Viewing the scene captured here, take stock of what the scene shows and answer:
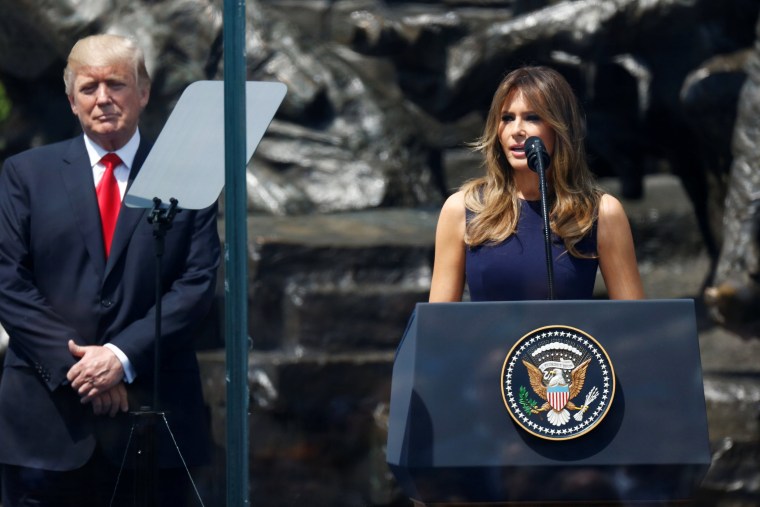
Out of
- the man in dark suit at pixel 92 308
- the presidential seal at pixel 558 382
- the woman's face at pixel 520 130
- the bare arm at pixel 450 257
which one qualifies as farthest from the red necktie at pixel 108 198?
the presidential seal at pixel 558 382

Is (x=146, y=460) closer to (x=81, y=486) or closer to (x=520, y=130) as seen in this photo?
(x=81, y=486)

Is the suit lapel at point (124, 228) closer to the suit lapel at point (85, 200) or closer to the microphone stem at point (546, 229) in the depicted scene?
the suit lapel at point (85, 200)

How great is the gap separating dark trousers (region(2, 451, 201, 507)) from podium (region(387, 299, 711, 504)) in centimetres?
118

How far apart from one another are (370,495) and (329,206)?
1811mm

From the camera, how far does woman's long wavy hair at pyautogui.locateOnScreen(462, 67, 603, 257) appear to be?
3.21 metres

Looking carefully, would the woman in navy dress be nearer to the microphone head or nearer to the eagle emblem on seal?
the microphone head

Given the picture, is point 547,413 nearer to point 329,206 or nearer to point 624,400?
point 624,400

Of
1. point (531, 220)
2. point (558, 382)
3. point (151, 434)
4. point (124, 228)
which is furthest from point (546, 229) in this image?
point (124, 228)

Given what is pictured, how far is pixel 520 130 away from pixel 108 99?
113 centimetres

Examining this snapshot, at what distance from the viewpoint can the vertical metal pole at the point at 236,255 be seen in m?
3.09

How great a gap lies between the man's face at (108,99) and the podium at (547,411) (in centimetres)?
142

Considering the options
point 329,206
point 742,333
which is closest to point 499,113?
point 742,333

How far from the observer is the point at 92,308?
378 centimetres

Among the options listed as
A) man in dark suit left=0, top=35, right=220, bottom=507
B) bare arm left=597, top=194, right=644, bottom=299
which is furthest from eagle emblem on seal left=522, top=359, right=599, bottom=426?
man in dark suit left=0, top=35, right=220, bottom=507
